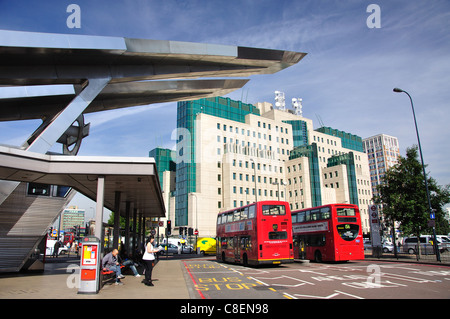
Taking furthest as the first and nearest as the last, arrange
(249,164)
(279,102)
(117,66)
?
(279,102) → (249,164) → (117,66)

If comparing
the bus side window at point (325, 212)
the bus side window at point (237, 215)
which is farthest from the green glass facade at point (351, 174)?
the bus side window at point (237, 215)

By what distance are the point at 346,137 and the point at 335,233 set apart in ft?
319

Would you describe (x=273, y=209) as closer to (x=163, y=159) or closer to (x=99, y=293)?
(x=99, y=293)

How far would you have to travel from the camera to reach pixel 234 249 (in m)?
23.3

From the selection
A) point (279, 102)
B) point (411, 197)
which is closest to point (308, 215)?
point (411, 197)

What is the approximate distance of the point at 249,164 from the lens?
248ft

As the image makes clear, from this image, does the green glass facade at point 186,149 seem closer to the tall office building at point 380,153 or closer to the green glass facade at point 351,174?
the green glass facade at point 351,174

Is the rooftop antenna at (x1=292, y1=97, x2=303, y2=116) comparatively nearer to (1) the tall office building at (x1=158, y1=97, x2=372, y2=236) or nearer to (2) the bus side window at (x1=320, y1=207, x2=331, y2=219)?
(1) the tall office building at (x1=158, y1=97, x2=372, y2=236)

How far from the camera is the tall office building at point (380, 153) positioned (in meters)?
159

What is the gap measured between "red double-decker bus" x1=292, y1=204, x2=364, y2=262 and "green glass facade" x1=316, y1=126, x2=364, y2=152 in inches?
3407
